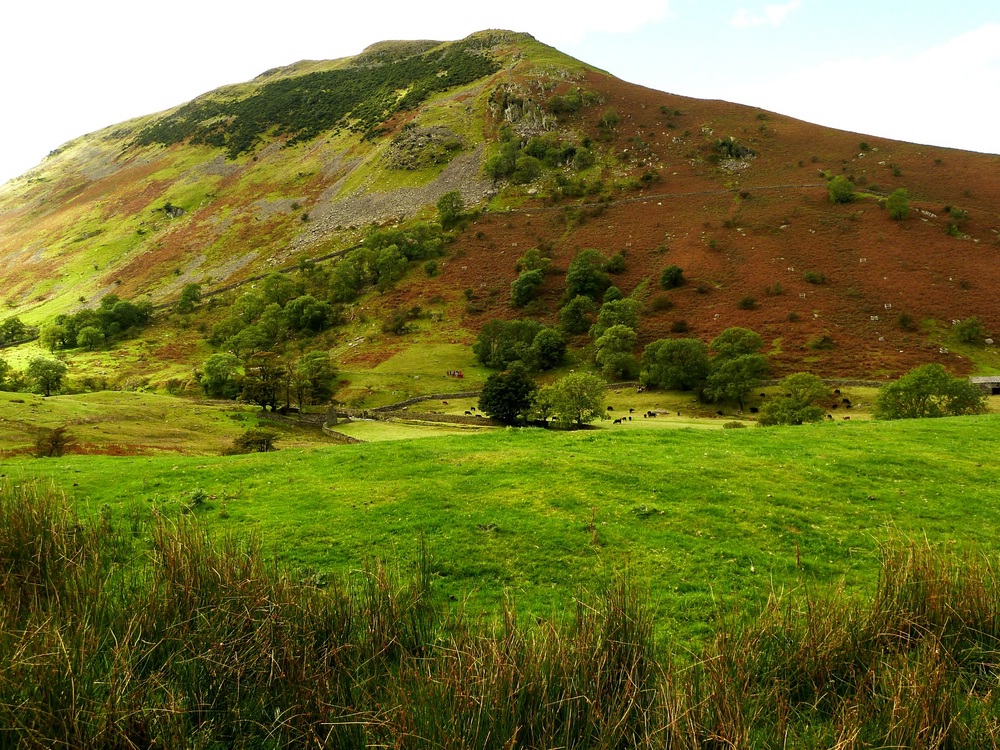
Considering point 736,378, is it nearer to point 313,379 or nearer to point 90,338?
point 313,379

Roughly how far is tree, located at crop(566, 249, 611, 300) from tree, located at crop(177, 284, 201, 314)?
3323 inches

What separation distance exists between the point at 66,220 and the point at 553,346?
612 feet

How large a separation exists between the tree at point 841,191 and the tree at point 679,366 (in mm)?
51159

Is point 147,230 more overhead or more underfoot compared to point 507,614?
more overhead

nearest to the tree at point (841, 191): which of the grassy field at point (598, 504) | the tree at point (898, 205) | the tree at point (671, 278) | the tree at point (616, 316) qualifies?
the tree at point (898, 205)

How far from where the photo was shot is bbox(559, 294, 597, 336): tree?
291 ft

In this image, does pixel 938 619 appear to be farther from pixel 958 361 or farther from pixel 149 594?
pixel 958 361

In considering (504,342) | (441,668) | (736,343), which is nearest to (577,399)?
(736,343)

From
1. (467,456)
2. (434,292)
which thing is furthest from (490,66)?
(467,456)

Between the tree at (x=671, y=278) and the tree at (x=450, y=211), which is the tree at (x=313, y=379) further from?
the tree at (x=450, y=211)

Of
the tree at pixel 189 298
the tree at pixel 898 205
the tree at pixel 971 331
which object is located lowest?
the tree at pixel 971 331

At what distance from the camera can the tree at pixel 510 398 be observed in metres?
59.6

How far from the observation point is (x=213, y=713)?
5.45 m

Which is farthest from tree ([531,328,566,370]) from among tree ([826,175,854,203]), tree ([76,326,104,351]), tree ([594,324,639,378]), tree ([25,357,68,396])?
tree ([76,326,104,351])
